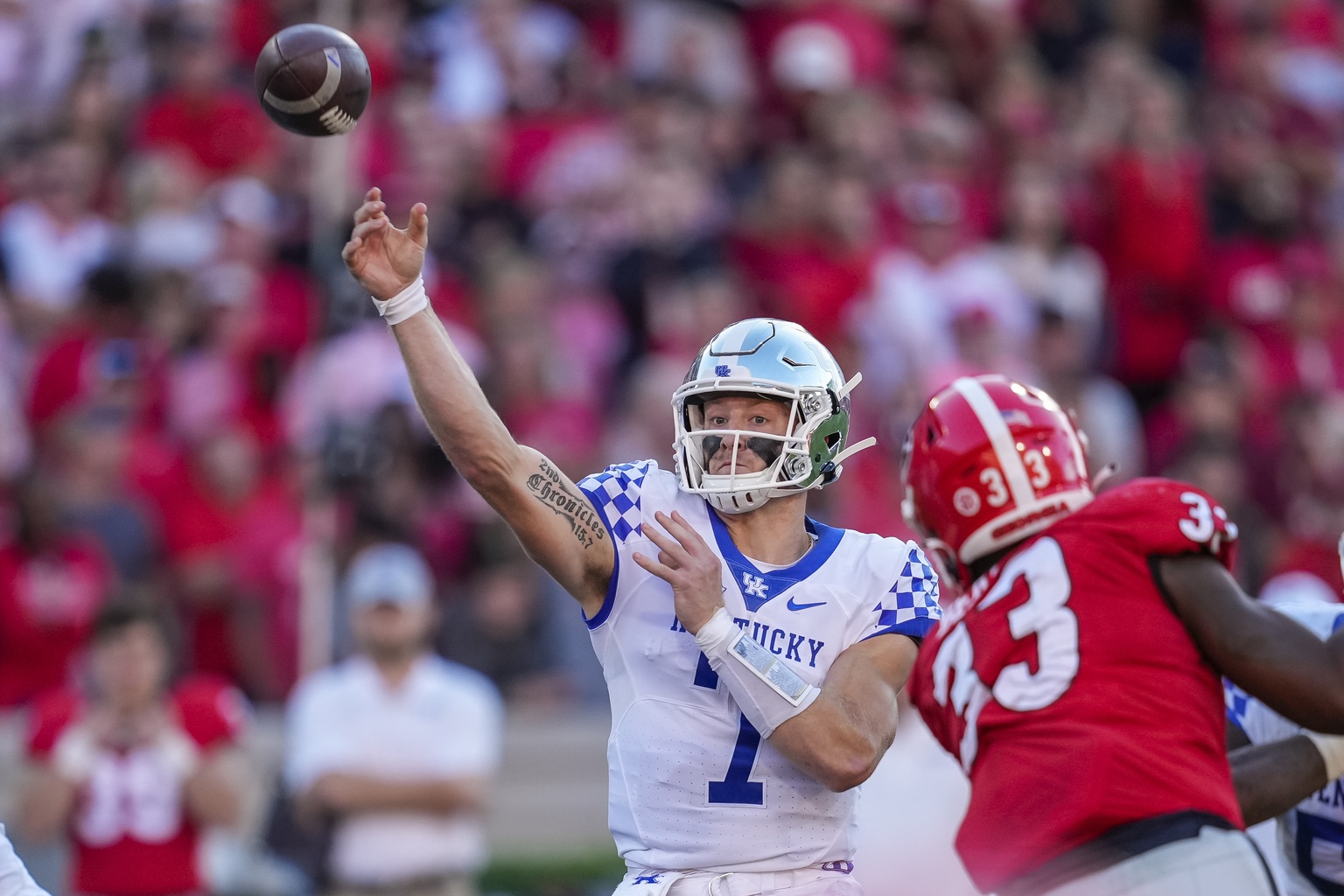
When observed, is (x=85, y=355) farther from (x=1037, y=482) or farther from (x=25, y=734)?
(x=1037, y=482)

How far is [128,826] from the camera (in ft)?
26.0

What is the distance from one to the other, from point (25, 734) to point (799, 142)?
247 inches

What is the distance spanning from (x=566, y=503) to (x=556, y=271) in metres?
6.23

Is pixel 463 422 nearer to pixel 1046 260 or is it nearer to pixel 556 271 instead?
pixel 556 271

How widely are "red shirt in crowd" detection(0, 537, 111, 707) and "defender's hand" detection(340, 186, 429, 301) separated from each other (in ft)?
16.0

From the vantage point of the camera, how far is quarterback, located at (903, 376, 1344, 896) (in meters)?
4.09

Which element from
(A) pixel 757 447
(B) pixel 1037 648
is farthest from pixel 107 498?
(B) pixel 1037 648

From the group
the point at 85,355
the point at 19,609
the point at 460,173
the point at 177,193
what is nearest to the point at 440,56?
the point at 460,173

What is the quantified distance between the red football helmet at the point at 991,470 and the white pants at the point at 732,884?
83cm

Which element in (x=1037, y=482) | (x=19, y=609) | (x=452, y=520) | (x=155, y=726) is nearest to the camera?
(x=1037, y=482)

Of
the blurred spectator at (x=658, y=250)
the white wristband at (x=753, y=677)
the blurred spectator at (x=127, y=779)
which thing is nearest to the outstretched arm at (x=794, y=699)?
the white wristband at (x=753, y=677)

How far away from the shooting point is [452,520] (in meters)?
9.76

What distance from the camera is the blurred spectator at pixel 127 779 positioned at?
7898 millimetres

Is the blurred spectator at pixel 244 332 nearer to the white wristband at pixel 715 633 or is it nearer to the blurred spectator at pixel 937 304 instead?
the blurred spectator at pixel 937 304
